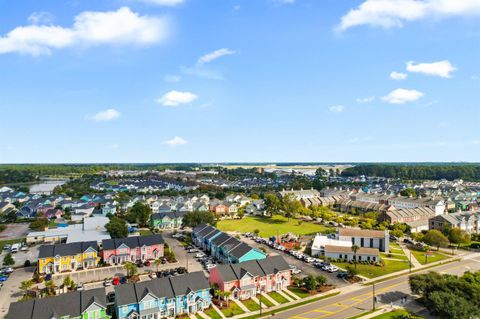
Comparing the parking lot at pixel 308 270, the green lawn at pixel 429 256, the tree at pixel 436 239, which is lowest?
the parking lot at pixel 308 270

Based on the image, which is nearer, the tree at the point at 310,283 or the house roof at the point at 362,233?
the tree at the point at 310,283

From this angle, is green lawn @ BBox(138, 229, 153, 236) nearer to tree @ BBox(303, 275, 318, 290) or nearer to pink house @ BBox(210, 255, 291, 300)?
pink house @ BBox(210, 255, 291, 300)

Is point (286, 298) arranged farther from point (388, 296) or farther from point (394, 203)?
point (394, 203)

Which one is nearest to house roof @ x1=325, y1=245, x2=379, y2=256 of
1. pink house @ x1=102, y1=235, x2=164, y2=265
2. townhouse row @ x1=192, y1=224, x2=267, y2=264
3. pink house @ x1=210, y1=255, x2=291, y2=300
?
townhouse row @ x1=192, y1=224, x2=267, y2=264

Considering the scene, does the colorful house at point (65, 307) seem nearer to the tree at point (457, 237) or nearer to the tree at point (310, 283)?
the tree at point (310, 283)

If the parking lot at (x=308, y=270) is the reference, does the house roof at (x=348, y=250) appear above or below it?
above

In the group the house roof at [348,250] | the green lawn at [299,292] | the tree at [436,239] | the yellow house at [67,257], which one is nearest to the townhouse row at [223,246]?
the green lawn at [299,292]
